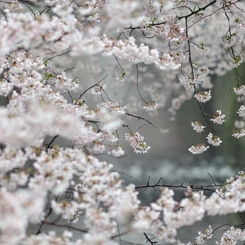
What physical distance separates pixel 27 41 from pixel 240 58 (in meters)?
1.53

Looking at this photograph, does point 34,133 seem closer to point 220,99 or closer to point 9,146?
point 9,146

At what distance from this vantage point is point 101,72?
A: 844 centimetres

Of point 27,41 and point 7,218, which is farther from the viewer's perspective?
point 27,41

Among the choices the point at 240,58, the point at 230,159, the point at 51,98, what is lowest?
the point at 51,98

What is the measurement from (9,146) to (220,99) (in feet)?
26.0

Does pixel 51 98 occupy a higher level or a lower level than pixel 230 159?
lower

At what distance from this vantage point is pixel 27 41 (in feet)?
5.63

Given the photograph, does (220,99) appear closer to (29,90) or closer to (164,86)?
(164,86)

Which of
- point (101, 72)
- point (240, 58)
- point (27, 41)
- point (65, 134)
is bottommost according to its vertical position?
point (65, 134)

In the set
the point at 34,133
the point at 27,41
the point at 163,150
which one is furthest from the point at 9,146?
the point at 163,150

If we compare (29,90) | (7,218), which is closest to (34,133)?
(7,218)

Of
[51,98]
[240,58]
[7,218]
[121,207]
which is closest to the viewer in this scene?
[7,218]

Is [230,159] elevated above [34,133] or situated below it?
above

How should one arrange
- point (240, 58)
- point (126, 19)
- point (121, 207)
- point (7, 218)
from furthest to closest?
point (240, 58)
point (126, 19)
point (121, 207)
point (7, 218)
